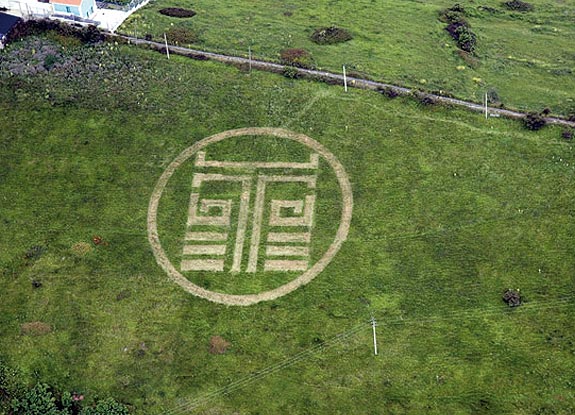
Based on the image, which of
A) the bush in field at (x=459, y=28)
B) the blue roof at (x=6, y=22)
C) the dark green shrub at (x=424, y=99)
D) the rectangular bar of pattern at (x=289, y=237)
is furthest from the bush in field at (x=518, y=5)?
the blue roof at (x=6, y=22)

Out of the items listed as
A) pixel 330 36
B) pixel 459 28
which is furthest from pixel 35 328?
pixel 459 28

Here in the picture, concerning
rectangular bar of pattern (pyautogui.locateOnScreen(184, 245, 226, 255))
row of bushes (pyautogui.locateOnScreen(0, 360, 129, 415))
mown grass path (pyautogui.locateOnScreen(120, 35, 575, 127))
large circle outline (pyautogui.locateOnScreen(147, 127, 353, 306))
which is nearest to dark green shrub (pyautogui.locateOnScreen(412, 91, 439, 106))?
mown grass path (pyautogui.locateOnScreen(120, 35, 575, 127))

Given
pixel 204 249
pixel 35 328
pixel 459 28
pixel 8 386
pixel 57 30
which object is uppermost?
pixel 57 30

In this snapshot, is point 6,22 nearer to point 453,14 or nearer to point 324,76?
point 324,76

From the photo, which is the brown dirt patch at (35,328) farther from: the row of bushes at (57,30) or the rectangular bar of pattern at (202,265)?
the row of bushes at (57,30)

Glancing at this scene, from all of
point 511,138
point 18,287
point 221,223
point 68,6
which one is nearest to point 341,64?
point 511,138

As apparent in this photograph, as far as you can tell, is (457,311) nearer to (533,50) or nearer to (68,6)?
(533,50)
